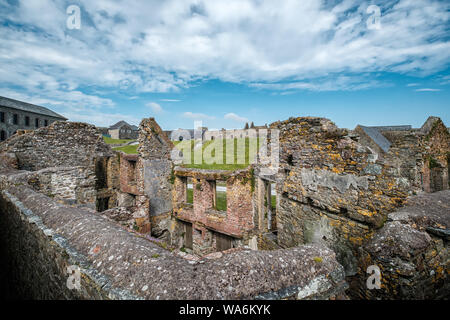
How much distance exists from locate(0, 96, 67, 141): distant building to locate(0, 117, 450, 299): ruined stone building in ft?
137

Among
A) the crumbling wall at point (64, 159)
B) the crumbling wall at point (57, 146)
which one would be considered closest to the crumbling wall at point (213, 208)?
the crumbling wall at point (64, 159)

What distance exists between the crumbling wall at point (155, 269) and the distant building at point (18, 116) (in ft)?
171

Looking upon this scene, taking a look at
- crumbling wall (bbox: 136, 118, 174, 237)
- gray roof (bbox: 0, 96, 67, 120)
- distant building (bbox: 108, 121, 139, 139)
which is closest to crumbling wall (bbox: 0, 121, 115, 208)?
crumbling wall (bbox: 136, 118, 174, 237)

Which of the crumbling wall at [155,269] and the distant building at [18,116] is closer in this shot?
the crumbling wall at [155,269]

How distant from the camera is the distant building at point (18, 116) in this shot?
39000 mm

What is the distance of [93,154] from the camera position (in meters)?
13.8

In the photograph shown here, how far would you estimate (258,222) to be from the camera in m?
10.6

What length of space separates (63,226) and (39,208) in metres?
1.56

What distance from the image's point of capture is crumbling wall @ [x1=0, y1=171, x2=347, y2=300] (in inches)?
85.0

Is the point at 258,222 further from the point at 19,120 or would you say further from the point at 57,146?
the point at 19,120

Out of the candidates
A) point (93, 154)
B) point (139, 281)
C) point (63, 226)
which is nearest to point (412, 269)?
point (139, 281)

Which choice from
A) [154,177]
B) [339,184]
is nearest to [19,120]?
[154,177]

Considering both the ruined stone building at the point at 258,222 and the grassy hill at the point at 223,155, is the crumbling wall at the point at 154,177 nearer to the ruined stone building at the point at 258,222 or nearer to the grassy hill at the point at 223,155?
the ruined stone building at the point at 258,222
